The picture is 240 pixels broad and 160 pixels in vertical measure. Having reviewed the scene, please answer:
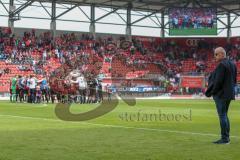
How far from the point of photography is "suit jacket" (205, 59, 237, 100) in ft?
39.3

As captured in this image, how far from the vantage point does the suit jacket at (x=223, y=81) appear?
12.0 meters

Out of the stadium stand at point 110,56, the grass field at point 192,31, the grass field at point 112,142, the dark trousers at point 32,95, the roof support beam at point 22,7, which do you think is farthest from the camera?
the grass field at point 192,31

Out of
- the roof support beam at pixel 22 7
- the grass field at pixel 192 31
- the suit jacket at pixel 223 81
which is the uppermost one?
the roof support beam at pixel 22 7

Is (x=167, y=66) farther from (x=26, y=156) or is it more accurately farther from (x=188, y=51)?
(x=26, y=156)

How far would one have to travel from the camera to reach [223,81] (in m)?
12.0

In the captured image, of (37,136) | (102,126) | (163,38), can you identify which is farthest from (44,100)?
(163,38)

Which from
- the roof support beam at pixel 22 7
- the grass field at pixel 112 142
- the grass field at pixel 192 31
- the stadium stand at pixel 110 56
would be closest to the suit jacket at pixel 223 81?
the grass field at pixel 112 142

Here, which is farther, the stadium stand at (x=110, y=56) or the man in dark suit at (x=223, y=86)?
the stadium stand at (x=110, y=56)

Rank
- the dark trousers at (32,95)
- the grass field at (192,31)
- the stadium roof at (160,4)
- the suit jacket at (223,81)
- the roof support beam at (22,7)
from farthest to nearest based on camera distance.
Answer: the stadium roof at (160,4), the grass field at (192,31), the roof support beam at (22,7), the dark trousers at (32,95), the suit jacket at (223,81)

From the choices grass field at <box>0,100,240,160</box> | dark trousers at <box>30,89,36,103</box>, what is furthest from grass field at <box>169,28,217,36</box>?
grass field at <box>0,100,240,160</box>

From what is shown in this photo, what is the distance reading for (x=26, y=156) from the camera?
32.6 feet

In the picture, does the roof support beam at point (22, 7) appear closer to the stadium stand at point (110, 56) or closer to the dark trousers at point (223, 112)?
the stadium stand at point (110, 56)

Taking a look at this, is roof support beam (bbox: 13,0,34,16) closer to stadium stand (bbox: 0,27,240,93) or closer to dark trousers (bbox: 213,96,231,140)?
stadium stand (bbox: 0,27,240,93)

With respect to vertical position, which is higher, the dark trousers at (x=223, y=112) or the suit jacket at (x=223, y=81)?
the suit jacket at (x=223, y=81)
